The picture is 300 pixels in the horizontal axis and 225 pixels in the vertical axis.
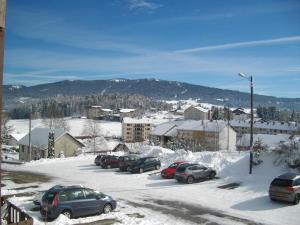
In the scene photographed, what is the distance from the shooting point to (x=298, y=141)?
32094 millimetres

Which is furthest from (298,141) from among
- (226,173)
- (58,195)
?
(58,195)

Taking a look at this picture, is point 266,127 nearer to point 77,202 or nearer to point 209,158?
point 209,158

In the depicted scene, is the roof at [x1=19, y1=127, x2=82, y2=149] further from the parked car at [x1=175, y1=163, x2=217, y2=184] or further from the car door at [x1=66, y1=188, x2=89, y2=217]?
the car door at [x1=66, y1=188, x2=89, y2=217]

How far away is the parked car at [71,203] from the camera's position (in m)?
18.4

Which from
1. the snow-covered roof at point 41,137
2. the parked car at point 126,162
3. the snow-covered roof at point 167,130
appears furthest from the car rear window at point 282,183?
the snow-covered roof at point 167,130

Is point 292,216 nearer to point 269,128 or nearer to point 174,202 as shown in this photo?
point 174,202

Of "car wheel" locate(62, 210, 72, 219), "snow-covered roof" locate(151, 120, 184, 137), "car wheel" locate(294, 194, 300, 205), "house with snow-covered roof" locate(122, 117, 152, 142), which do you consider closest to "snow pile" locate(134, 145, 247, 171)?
"car wheel" locate(294, 194, 300, 205)

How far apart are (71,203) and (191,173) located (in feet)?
41.8

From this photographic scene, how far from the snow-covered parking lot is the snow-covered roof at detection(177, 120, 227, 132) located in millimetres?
67973

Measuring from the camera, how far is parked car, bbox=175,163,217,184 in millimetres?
29422

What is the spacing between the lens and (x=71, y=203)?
18.8 meters

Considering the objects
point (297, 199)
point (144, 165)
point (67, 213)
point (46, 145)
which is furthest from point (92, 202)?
point (46, 145)

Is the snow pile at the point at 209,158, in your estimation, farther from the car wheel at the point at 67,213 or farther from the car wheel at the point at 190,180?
the car wheel at the point at 67,213

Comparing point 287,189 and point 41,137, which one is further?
point 41,137
